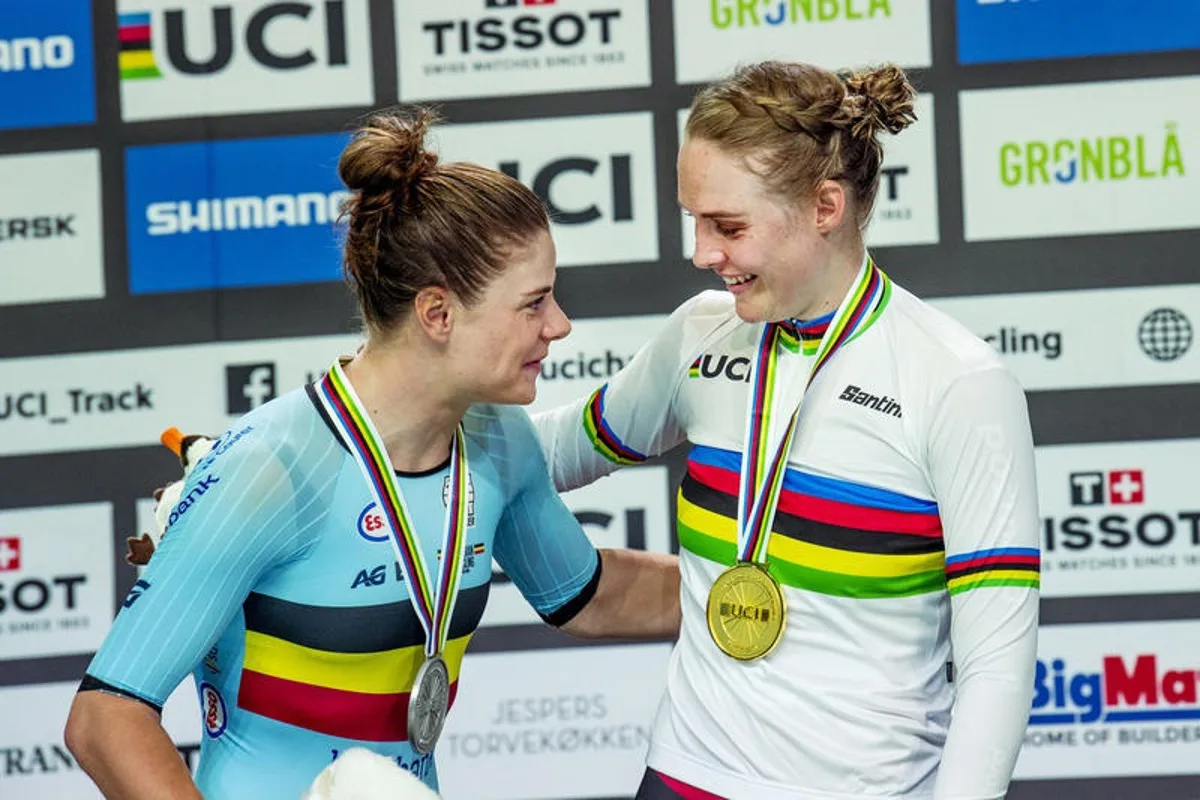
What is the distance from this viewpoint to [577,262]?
329 centimetres

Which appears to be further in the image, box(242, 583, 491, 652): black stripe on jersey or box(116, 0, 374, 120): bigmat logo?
box(116, 0, 374, 120): bigmat logo

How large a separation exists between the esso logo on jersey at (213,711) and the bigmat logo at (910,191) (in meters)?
2.00

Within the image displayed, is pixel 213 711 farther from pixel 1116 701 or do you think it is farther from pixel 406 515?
pixel 1116 701

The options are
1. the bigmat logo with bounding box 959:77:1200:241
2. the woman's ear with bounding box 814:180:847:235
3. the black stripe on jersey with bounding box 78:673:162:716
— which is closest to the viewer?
the black stripe on jersey with bounding box 78:673:162:716

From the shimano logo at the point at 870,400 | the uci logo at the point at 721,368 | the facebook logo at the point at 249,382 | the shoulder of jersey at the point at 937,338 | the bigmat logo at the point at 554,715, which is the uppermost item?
the shoulder of jersey at the point at 937,338

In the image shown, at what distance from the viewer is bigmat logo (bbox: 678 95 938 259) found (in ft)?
10.6

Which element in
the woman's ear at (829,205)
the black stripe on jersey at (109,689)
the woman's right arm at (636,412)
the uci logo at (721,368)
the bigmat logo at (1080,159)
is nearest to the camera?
the black stripe on jersey at (109,689)

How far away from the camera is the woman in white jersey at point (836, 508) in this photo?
151cm

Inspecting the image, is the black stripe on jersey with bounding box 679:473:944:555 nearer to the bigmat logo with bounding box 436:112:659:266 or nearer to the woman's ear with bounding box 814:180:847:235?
the woman's ear with bounding box 814:180:847:235

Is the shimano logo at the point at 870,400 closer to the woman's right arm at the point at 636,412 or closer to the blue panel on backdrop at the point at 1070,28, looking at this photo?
the woman's right arm at the point at 636,412

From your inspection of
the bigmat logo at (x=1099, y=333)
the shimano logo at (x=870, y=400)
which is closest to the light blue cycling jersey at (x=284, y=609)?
the shimano logo at (x=870, y=400)

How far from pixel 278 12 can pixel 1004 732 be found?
8.00ft

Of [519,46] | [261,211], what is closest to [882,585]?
[519,46]

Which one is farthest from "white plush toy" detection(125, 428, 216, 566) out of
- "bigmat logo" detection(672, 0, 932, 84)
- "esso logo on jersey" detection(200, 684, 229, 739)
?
"bigmat logo" detection(672, 0, 932, 84)
